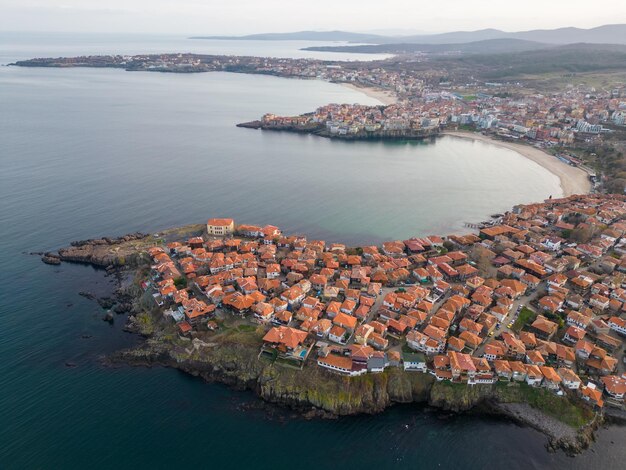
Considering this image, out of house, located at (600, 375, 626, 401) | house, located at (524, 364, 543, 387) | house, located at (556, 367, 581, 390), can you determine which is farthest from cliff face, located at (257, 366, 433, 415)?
house, located at (600, 375, 626, 401)

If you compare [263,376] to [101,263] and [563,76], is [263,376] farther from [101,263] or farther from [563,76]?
[563,76]

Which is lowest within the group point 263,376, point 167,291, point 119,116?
point 263,376

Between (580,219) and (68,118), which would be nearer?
(580,219)

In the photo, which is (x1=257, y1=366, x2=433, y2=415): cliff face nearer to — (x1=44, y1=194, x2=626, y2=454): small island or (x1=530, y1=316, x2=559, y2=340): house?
(x1=44, y1=194, x2=626, y2=454): small island

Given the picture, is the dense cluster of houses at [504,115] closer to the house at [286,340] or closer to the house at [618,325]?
the house at [618,325]

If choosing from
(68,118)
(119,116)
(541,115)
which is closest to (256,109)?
(119,116)

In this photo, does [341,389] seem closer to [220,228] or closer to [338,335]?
[338,335]
